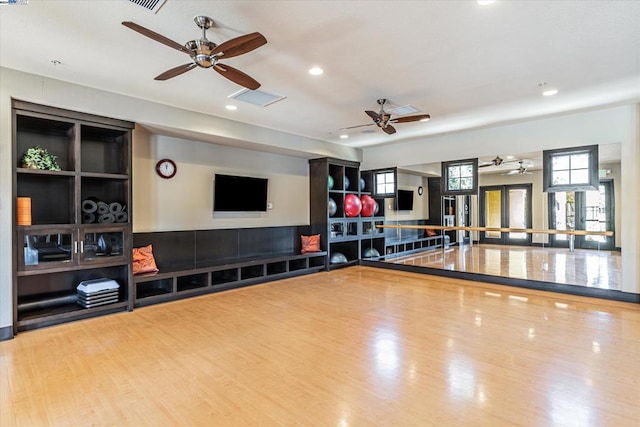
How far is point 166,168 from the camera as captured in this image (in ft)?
19.5

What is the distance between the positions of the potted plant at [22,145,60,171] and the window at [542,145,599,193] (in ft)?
25.9

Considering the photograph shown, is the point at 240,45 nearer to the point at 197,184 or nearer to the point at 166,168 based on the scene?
the point at 166,168

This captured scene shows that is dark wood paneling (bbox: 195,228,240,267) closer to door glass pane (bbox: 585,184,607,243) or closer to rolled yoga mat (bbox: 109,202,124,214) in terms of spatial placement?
rolled yoga mat (bbox: 109,202,124,214)

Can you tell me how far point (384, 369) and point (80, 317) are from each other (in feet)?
13.6

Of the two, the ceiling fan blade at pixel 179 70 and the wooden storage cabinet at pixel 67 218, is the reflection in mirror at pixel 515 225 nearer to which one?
the ceiling fan blade at pixel 179 70

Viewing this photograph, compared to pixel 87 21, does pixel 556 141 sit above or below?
below

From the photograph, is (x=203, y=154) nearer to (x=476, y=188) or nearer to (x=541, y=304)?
(x=476, y=188)

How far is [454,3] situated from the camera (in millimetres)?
2752

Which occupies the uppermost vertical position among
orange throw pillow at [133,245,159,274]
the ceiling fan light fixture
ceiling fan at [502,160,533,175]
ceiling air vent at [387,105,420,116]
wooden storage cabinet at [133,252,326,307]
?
ceiling air vent at [387,105,420,116]

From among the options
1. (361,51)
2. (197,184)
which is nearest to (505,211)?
(361,51)

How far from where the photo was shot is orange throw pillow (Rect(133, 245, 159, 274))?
5.29 meters

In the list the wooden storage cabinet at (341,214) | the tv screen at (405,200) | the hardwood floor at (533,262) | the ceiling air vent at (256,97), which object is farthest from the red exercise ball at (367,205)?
the ceiling air vent at (256,97)

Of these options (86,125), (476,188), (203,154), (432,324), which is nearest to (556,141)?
(476,188)

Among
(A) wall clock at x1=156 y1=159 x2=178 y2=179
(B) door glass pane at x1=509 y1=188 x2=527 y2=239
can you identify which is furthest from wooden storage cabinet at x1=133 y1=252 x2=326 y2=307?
(B) door glass pane at x1=509 y1=188 x2=527 y2=239
